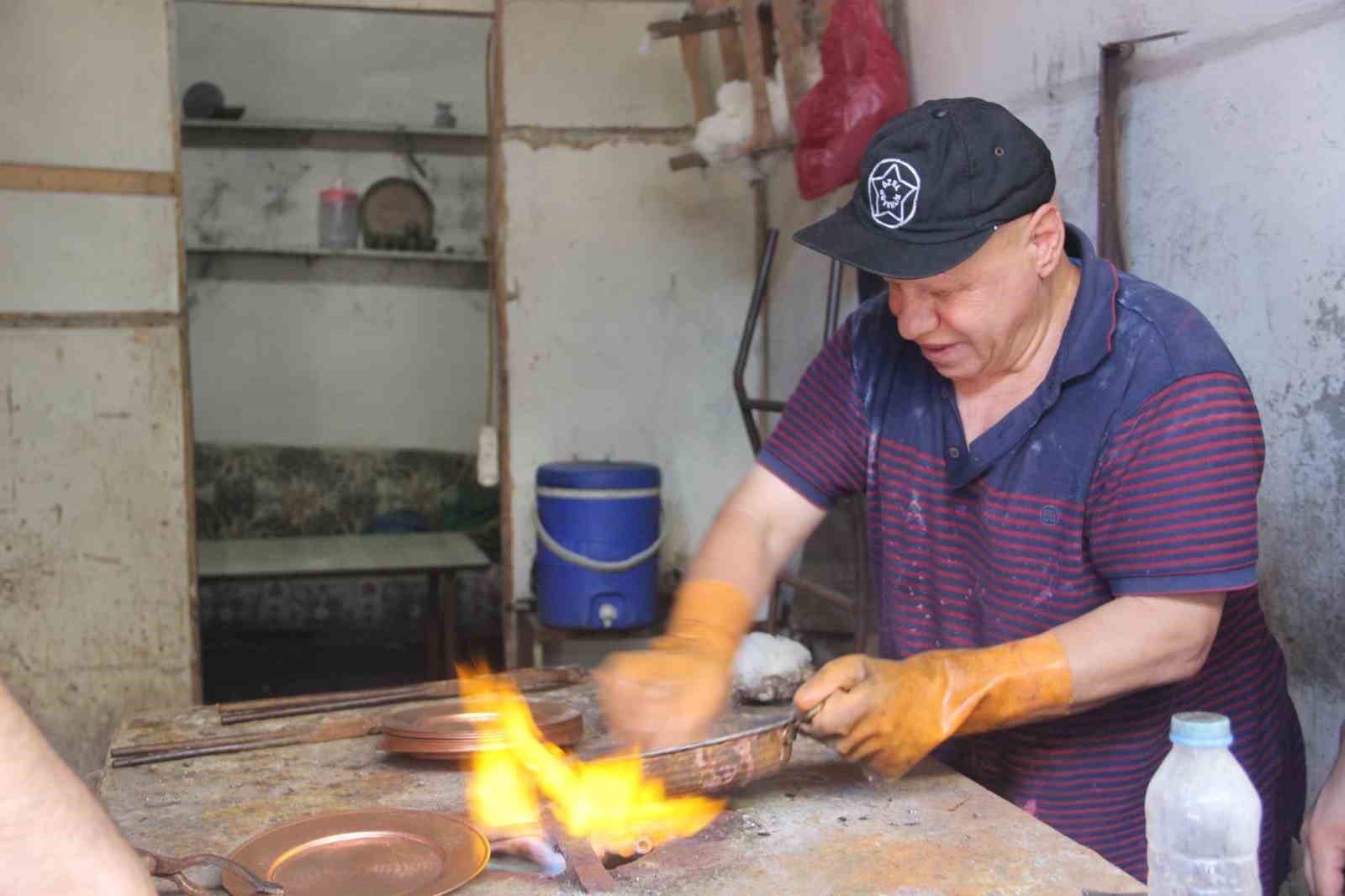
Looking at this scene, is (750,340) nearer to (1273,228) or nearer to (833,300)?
(833,300)

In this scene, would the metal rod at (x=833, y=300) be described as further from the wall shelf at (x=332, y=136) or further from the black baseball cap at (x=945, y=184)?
the wall shelf at (x=332, y=136)

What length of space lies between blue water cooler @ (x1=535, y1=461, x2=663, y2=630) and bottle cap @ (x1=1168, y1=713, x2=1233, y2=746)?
140 inches

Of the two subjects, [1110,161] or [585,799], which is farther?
[1110,161]

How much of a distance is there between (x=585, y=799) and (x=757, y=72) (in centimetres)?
270

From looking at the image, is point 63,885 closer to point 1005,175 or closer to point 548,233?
point 1005,175

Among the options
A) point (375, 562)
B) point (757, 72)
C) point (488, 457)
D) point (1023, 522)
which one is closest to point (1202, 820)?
point (1023, 522)

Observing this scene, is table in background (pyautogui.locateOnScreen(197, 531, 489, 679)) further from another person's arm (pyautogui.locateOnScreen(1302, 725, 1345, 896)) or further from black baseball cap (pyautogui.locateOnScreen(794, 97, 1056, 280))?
another person's arm (pyautogui.locateOnScreen(1302, 725, 1345, 896))

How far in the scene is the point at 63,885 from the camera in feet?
3.26

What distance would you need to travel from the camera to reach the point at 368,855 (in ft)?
5.18

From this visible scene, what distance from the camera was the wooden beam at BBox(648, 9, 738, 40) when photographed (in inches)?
157

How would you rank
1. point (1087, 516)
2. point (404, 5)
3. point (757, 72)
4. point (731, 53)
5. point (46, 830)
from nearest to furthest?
point (46, 830) < point (1087, 516) < point (757, 72) < point (731, 53) < point (404, 5)

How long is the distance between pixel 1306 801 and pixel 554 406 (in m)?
3.36

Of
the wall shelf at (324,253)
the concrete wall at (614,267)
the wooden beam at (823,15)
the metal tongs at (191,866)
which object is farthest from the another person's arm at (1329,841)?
the wall shelf at (324,253)

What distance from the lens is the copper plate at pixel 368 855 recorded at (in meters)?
1.48
